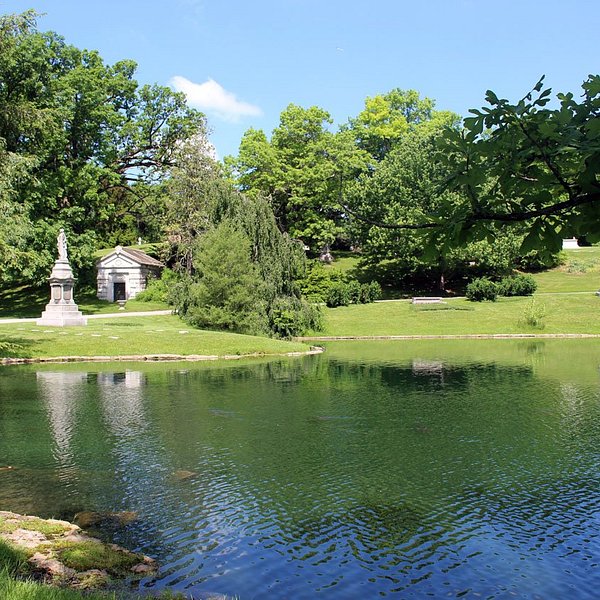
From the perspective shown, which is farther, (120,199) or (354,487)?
(120,199)

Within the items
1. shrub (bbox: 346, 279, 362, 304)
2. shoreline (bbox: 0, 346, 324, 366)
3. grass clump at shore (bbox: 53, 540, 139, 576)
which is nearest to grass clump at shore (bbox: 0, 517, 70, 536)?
grass clump at shore (bbox: 53, 540, 139, 576)

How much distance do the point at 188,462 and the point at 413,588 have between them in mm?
6664

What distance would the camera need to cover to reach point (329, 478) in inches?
494

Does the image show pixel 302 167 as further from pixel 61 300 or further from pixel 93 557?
pixel 93 557

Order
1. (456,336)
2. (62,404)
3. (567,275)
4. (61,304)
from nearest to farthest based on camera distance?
(62,404) → (61,304) → (456,336) → (567,275)

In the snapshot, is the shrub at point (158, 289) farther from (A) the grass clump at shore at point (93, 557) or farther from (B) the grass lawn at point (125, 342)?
(A) the grass clump at shore at point (93, 557)

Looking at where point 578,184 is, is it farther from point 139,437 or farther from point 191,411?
point 191,411

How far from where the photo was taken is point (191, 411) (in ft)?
62.4

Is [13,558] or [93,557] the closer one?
[13,558]

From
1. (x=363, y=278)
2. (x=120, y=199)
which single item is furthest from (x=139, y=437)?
(x=120, y=199)

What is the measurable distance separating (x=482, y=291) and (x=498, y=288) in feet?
6.99

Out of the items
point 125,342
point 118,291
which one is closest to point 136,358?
point 125,342

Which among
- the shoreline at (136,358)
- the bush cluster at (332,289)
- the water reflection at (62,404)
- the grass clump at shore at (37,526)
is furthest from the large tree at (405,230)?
the grass clump at shore at (37,526)

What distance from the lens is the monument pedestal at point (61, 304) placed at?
124 feet
